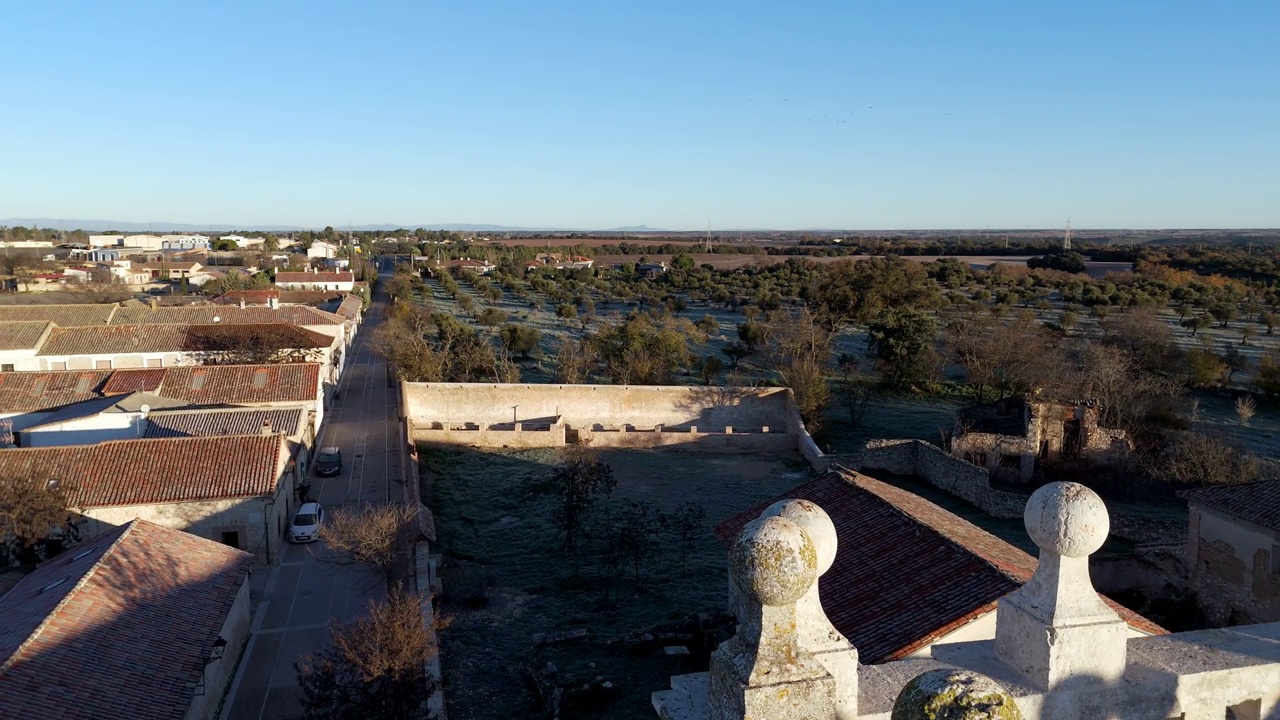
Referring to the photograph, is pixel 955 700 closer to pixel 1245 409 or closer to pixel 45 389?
pixel 45 389

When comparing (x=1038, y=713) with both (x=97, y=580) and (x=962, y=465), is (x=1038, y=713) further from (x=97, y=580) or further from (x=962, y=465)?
(x=962, y=465)

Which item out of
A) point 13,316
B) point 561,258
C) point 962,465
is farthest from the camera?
point 561,258

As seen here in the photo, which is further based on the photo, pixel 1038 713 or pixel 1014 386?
pixel 1014 386

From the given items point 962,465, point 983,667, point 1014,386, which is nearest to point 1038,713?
point 983,667

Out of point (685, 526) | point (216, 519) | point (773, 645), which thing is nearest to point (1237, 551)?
point (685, 526)

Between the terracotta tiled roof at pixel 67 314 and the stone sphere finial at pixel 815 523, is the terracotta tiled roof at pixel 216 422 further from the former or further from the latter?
the terracotta tiled roof at pixel 67 314
